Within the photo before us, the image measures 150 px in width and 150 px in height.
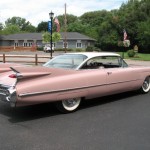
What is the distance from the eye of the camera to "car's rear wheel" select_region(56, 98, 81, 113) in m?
6.62

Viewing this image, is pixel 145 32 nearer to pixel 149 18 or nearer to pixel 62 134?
pixel 149 18

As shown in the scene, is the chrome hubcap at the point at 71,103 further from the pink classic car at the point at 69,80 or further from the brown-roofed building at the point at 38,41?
the brown-roofed building at the point at 38,41

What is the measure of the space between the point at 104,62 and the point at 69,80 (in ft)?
6.30

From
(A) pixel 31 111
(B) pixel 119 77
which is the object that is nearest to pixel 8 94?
Result: (A) pixel 31 111

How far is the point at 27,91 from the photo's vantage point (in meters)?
5.94

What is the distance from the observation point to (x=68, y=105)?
677 centimetres

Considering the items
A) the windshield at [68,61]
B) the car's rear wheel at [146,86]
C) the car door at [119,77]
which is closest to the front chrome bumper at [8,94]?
the windshield at [68,61]

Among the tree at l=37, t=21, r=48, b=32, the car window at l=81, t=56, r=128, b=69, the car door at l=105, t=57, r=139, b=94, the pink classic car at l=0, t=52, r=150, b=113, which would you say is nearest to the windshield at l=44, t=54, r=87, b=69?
the pink classic car at l=0, t=52, r=150, b=113

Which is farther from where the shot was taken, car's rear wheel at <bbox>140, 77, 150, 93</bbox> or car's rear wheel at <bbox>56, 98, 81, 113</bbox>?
car's rear wheel at <bbox>140, 77, 150, 93</bbox>

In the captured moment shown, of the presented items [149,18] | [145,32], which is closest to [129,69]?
[145,32]

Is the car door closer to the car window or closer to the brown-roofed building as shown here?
the car window

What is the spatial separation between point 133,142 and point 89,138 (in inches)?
26.9

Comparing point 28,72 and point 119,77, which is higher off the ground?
point 28,72

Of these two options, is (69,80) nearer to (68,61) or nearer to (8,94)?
(68,61)
